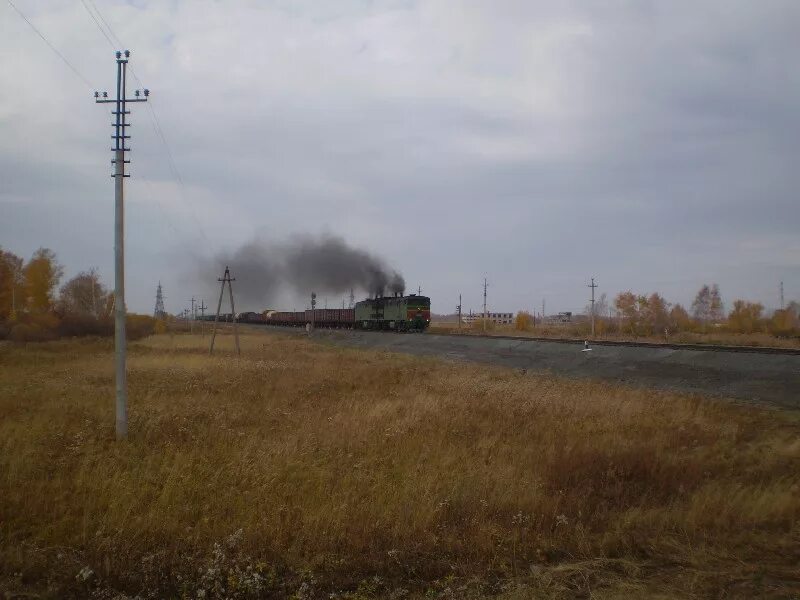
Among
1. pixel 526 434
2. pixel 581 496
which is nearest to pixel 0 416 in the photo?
pixel 526 434

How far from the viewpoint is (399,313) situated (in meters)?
54.6

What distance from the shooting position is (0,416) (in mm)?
11047

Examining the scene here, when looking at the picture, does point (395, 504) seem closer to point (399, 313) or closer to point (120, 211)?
point (120, 211)

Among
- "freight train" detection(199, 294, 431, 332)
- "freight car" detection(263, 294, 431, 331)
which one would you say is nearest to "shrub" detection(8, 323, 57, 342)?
"freight train" detection(199, 294, 431, 332)

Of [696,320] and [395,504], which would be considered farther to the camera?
[696,320]

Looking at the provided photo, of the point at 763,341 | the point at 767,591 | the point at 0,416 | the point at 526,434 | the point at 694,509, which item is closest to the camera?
the point at 767,591

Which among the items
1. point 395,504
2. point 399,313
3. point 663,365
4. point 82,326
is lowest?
point 395,504

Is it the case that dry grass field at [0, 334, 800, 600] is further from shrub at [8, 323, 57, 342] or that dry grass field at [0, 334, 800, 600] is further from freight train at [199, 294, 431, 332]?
freight train at [199, 294, 431, 332]

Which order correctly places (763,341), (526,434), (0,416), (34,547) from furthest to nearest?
(763,341) < (0,416) < (526,434) < (34,547)

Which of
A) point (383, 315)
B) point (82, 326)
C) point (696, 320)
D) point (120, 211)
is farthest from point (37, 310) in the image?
point (696, 320)

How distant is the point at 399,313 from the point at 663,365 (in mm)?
34070

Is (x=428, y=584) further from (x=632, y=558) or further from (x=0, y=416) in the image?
(x=0, y=416)

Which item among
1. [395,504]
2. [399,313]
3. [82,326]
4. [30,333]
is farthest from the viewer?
[399,313]

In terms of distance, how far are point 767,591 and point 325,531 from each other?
13.9 ft
